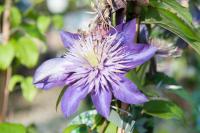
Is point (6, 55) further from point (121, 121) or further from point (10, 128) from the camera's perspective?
point (121, 121)

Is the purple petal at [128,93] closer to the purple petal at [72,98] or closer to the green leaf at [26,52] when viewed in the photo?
the purple petal at [72,98]

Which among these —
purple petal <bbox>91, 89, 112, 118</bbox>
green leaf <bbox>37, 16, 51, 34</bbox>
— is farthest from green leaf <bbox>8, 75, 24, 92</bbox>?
purple petal <bbox>91, 89, 112, 118</bbox>

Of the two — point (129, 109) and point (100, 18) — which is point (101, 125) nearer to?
point (129, 109)

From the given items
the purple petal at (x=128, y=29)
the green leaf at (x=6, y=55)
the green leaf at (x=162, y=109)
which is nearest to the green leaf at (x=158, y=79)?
the green leaf at (x=162, y=109)

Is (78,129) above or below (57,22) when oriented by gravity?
below

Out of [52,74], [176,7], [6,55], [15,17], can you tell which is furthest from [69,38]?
[15,17]

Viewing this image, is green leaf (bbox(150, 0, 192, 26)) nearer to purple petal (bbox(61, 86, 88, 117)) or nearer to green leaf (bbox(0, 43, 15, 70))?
purple petal (bbox(61, 86, 88, 117))
